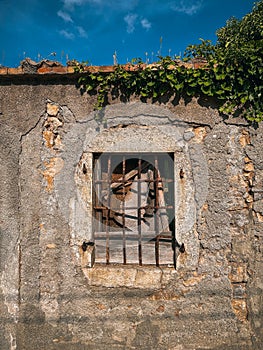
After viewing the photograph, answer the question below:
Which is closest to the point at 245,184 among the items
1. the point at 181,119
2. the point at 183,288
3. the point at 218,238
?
the point at 218,238

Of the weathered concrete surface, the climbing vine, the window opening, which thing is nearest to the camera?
the climbing vine

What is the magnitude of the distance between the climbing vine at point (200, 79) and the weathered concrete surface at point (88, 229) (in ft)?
0.50

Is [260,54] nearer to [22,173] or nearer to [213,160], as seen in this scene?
[213,160]

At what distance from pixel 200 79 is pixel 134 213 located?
2.10 metres

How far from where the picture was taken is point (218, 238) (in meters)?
3.01

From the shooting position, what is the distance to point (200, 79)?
292cm

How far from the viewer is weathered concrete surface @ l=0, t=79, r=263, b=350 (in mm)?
2996

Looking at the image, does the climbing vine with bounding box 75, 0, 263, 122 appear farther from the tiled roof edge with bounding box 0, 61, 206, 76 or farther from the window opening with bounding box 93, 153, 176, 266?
the window opening with bounding box 93, 153, 176, 266

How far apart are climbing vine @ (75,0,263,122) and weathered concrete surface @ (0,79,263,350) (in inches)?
5.9

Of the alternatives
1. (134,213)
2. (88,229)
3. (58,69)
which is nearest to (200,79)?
(58,69)

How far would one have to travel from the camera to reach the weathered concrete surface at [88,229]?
300 centimetres

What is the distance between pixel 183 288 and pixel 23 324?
1.78m

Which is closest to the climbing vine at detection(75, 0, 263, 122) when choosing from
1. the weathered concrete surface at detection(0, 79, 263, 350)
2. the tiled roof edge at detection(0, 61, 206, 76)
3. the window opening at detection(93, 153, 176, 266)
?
the tiled roof edge at detection(0, 61, 206, 76)

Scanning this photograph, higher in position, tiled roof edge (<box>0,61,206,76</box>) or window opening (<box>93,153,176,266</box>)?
tiled roof edge (<box>0,61,206,76</box>)
